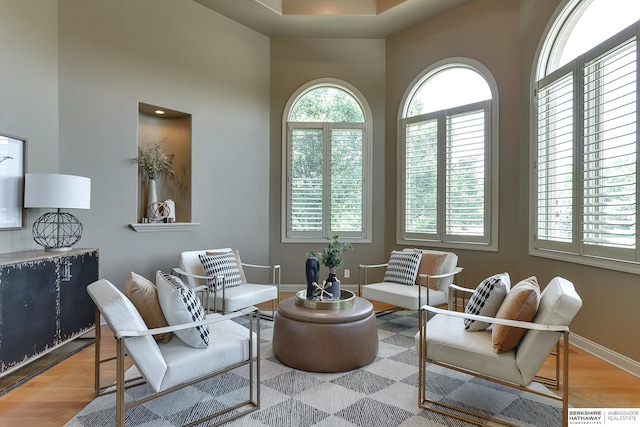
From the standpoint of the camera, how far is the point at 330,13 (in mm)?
→ 4898

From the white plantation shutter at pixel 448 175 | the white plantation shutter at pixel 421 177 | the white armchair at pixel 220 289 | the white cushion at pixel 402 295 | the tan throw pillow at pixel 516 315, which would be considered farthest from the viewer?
the white plantation shutter at pixel 421 177

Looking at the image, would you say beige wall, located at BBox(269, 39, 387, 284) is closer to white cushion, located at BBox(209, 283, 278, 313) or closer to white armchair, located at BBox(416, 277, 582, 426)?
white cushion, located at BBox(209, 283, 278, 313)

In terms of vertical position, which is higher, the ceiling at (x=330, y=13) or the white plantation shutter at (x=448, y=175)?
the ceiling at (x=330, y=13)

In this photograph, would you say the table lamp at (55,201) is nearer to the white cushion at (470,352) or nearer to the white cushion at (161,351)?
the white cushion at (161,351)

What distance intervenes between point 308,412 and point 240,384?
2.04ft

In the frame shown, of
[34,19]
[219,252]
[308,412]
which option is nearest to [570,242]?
[308,412]

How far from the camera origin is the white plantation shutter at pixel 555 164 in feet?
11.5

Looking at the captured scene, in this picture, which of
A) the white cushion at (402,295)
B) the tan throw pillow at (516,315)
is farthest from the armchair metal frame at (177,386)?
the white cushion at (402,295)

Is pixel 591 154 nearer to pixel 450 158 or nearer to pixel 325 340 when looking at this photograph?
pixel 450 158

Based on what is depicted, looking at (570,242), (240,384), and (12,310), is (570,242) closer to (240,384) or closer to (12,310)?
(240,384)

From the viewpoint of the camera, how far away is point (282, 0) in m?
4.91

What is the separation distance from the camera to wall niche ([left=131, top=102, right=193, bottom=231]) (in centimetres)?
452

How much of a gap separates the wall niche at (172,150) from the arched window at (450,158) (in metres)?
2.98

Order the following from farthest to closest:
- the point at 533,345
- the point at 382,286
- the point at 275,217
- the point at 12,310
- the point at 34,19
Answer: the point at 275,217, the point at 382,286, the point at 34,19, the point at 12,310, the point at 533,345
